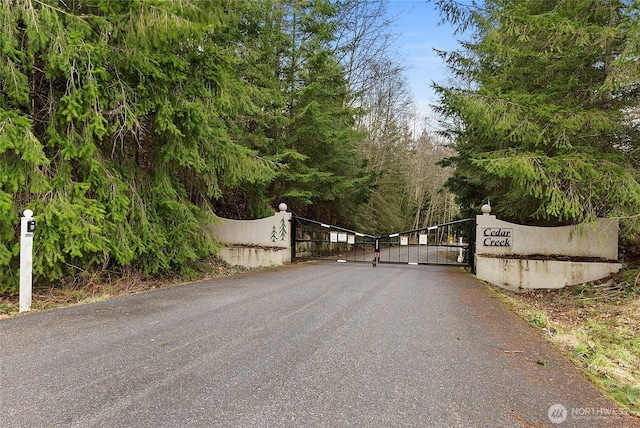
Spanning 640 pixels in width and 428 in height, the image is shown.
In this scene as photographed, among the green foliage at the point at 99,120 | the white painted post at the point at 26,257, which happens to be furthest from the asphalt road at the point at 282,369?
the green foliage at the point at 99,120

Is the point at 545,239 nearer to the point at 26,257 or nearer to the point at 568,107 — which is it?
the point at 568,107

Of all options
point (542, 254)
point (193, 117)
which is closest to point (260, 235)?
point (193, 117)

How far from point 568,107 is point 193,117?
7.08m

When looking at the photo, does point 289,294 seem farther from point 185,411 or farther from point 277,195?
point 277,195

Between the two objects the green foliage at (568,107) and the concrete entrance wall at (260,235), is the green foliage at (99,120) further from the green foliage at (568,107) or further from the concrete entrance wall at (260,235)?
the green foliage at (568,107)

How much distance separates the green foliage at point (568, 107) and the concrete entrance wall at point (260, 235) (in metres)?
5.59

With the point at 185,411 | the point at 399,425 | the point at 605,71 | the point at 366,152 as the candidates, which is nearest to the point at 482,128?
the point at 605,71

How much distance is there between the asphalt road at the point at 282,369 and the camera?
2.30 meters

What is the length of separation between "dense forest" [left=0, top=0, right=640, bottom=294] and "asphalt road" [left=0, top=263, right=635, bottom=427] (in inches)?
65.3

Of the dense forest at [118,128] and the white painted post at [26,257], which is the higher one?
the dense forest at [118,128]

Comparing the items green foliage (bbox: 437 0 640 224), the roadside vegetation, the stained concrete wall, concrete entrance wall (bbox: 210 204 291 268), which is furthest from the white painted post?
the stained concrete wall

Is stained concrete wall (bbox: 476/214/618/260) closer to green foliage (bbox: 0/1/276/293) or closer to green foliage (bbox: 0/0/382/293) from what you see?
green foliage (bbox: 0/0/382/293)

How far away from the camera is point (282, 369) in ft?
9.75

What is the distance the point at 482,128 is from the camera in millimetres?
7801
